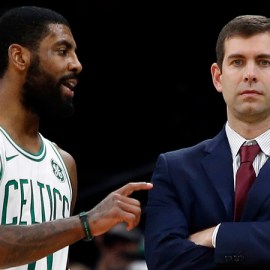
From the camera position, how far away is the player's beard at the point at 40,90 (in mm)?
5293

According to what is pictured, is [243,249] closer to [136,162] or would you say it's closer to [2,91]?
[2,91]

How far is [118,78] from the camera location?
31.8ft

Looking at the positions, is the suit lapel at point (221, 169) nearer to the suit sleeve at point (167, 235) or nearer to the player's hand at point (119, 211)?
the suit sleeve at point (167, 235)

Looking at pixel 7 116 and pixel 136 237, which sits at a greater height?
pixel 7 116

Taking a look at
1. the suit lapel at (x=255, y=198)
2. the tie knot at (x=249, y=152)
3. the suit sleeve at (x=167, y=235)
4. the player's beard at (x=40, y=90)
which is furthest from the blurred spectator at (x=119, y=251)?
the suit lapel at (x=255, y=198)

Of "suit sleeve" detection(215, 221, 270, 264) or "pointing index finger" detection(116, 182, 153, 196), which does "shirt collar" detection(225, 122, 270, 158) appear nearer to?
"suit sleeve" detection(215, 221, 270, 264)

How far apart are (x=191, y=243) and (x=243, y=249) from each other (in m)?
0.26

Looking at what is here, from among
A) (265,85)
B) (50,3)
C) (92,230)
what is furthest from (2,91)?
(50,3)

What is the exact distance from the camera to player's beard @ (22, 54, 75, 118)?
5.29 metres

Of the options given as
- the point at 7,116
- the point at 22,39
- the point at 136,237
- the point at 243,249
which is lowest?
the point at 136,237

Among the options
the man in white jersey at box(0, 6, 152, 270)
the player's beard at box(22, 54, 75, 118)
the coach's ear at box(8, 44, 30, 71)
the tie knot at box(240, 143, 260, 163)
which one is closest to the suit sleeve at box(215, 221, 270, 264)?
the tie knot at box(240, 143, 260, 163)

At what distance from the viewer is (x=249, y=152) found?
4.98 m

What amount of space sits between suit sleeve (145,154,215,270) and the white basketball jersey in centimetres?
59

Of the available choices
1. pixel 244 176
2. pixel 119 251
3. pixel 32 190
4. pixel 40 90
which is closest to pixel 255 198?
pixel 244 176
